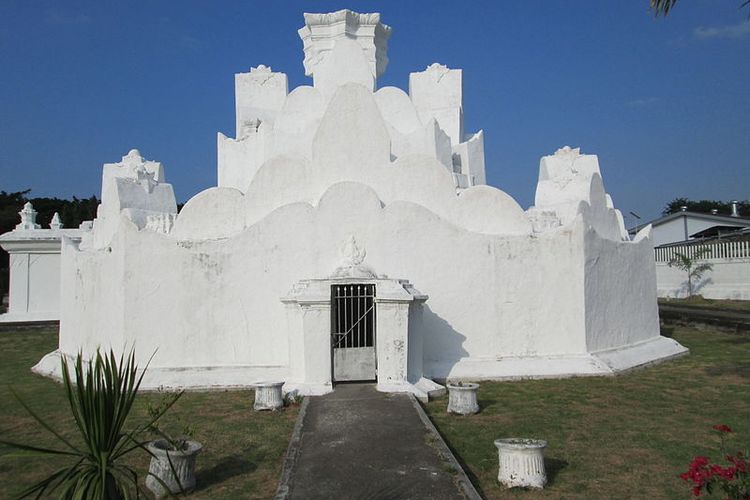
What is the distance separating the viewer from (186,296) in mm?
12438

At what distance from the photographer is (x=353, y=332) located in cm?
1138

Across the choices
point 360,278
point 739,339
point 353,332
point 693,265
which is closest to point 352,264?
point 360,278

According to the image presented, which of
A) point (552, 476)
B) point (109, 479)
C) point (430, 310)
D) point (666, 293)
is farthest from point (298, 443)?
point (666, 293)

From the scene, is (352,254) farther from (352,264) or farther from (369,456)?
(369,456)

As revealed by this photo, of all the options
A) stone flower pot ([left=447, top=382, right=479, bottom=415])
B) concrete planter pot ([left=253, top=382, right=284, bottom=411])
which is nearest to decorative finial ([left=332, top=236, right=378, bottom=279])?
concrete planter pot ([left=253, top=382, right=284, bottom=411])

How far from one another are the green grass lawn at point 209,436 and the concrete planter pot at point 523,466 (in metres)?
2.57

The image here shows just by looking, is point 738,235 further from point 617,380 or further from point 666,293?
point 617,380

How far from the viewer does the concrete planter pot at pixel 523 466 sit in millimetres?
6641

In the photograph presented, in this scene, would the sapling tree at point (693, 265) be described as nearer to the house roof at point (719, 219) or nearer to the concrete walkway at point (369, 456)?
the house roof at point (719, 219)

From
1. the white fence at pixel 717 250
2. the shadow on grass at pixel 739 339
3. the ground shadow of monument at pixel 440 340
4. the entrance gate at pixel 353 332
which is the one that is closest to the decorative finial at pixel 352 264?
the entrance gate at pixel 353 332

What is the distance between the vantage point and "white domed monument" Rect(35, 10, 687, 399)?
37.2ft

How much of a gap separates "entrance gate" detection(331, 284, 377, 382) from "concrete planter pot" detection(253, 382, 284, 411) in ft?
4.34

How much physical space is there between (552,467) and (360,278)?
494 centimetres

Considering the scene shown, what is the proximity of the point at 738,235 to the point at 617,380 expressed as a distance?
1080 inches
